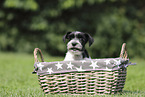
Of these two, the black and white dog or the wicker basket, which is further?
the black and white dog

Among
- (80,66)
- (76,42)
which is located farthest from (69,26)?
(80,66)

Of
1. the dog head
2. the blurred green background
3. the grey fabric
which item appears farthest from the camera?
the blurred green background

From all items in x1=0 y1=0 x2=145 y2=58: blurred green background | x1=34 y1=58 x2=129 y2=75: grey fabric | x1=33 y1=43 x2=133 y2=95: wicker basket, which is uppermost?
x1=0 y1=0 x2=145 y2=58: blurred green background

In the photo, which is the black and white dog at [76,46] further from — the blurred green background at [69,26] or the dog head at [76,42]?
the blurred green background at [69,26]

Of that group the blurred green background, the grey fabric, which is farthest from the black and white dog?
the blurred green background

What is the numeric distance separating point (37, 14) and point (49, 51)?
2.41 m

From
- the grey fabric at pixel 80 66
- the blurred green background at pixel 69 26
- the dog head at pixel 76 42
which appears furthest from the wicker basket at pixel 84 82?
the blurred green background at pixel 69 26

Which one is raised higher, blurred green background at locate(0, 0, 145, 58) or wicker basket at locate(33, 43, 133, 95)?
blurred green background at locate(0, 0, 145, 58)

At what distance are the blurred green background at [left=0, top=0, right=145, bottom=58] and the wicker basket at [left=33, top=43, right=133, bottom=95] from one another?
9.62 meters

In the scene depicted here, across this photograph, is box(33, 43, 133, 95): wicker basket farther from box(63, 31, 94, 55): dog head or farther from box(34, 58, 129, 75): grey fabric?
box(63, 31, 94, 55): dog head

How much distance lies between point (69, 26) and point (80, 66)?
10427 millimetres

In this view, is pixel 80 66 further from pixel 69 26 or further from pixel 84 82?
pixel 69 26

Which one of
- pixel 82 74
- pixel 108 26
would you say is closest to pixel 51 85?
pixel 82 74

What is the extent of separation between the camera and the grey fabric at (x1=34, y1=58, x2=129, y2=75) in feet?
10.2
